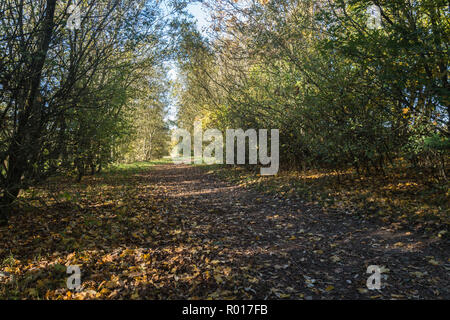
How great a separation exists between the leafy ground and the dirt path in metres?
0.02

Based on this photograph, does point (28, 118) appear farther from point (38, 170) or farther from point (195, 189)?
point (195, 189)

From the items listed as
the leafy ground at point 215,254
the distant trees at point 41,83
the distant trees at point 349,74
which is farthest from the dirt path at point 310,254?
the distant trees at point 41,83

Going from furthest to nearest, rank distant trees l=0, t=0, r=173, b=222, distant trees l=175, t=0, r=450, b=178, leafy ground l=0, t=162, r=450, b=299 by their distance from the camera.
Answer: distant trees l=175, t=0, r=450, b=178 → distant trees l=0, t=0, r=173, b=222 → leafy ground l=0, t=162, r=450, b=299

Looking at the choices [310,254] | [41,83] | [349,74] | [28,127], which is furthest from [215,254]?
[349,74]

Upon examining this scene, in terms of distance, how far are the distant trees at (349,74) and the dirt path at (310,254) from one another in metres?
2.25

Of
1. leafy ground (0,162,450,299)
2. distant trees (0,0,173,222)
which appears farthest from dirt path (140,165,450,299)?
distant trees (0,0,173,222)

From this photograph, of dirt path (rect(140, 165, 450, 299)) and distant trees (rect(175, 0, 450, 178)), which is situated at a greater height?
distant trees (rect(175, 0, 450, 178))

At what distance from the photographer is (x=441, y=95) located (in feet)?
17.9

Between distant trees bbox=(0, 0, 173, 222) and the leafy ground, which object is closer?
the leafy ground

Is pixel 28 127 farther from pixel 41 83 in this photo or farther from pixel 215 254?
pixel 215 254

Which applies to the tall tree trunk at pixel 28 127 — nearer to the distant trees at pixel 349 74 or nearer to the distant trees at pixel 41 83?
the distant trees at pixel 41 83

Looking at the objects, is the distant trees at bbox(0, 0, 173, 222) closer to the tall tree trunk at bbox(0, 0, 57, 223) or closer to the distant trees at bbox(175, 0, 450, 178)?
the tall tree trunk at bbox(0, 0, 57, 223)

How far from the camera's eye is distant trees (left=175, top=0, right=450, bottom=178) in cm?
571
